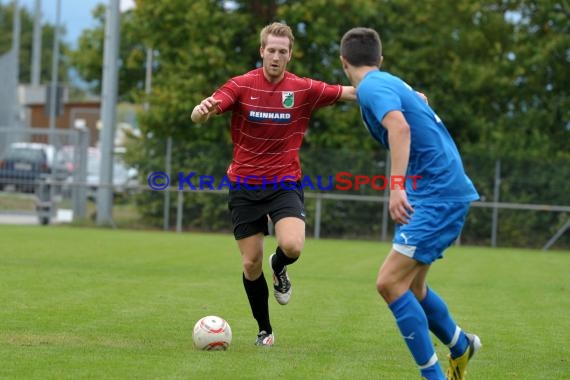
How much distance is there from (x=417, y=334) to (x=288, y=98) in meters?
2.95

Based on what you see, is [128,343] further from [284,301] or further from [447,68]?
[447,68]

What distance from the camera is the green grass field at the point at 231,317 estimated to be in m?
6.93

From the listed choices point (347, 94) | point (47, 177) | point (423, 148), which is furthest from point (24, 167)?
point (423, 148)

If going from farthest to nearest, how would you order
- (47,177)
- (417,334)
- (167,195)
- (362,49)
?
1. (167,195)
2. (47,177)
3. (362,49)
4. (417,334)

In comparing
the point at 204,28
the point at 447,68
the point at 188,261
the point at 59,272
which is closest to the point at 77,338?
the point at 59,272

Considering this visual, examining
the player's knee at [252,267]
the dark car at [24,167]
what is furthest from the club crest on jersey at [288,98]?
the dark car at [24,167]

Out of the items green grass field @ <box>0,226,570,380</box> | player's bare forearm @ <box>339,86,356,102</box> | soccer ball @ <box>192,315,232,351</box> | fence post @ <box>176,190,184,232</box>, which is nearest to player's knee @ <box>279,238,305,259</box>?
green grass field @ <box>0,226,570,380</box>

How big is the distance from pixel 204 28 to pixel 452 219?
878 inches

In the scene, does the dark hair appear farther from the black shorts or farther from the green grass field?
the black shorts

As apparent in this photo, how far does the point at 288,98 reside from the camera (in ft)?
27.7

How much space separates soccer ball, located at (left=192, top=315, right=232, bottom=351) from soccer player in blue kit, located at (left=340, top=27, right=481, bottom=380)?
1875 mm

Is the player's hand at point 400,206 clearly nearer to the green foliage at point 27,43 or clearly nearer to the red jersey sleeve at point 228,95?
the red jersey sleeve at point 228,95

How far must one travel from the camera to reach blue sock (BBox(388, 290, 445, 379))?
601cm

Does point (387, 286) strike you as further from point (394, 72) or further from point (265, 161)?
point (394, 72)
